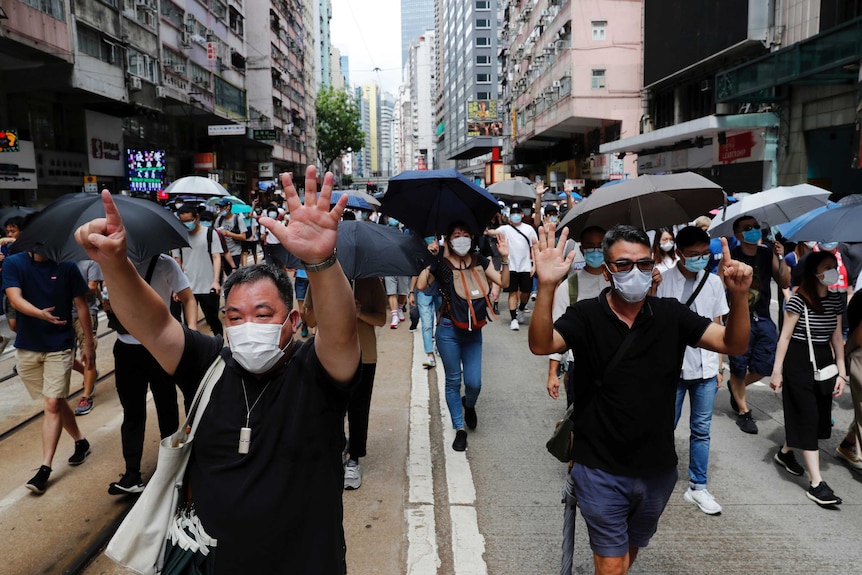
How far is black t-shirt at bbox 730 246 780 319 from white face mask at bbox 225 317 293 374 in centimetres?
519

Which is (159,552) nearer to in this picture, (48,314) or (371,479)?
(371,479)

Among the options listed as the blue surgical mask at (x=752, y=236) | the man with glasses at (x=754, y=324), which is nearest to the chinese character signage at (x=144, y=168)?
the man with glasses at (x=754, y=324)

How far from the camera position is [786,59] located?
62.0 ft

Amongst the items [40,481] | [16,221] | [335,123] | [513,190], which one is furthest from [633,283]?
[335,123]

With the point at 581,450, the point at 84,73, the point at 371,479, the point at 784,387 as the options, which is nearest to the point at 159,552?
the point at 581,450

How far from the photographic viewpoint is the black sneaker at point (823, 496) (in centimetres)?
445

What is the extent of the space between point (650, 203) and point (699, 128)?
2236 cm

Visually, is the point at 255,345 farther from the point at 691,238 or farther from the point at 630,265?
the point at 691,238

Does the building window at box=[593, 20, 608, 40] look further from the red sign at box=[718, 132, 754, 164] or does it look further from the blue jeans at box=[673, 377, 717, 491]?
the blue jeans at box=[673, 377, 717, 491]

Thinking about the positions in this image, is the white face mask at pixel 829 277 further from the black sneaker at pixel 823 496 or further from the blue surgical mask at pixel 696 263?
the black sneaker at pixel 823 496

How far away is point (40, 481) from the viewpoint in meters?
4.68

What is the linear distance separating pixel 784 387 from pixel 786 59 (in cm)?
1721

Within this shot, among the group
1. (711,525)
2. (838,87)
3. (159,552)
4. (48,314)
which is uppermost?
(838,87)

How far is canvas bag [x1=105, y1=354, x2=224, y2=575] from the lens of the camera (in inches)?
82.1
